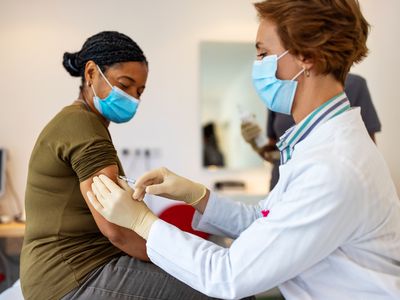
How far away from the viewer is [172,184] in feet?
3.48

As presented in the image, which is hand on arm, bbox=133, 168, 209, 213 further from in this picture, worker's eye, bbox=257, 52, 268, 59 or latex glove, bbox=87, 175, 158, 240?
worker's eye, bbox=257, 52, 268, 59

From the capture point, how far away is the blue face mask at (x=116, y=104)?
1.19 meters

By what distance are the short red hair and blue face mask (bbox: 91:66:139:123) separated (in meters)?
0.53

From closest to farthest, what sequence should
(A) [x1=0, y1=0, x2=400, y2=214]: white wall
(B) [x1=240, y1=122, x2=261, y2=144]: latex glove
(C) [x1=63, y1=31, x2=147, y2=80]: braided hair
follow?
(C) [x1=63, y1=31, x2=147, y2=80]: braided hair < (B) [x1=240, y1=122, x2=261, y2=144]: latex glove < (A) [x1=0, y1=0, x2=400, y2=214]: white wall

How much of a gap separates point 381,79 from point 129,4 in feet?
6.12

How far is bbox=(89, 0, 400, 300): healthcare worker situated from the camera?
765 mm

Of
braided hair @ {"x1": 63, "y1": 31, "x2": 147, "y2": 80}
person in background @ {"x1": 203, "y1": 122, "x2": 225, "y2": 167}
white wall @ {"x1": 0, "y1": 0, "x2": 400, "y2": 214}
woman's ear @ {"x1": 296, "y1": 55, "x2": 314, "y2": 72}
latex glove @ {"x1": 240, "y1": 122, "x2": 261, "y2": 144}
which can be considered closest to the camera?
woman's ear @ {"x1": 296, "y1": 55, "x2": 314, "y2": 72}

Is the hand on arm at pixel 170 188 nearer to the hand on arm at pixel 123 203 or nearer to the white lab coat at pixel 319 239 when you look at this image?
the hand on arm at pixel 123 203

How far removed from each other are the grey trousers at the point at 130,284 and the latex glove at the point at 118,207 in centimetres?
A: 15

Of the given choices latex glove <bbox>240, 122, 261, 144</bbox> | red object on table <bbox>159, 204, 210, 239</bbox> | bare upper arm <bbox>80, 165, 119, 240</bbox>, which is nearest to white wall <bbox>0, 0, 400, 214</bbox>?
red object on table <bbox>159, 204, 210, 239</bbox>

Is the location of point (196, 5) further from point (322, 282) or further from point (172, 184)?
point (322, 282)

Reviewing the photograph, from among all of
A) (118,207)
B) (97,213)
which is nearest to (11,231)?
(97,213)

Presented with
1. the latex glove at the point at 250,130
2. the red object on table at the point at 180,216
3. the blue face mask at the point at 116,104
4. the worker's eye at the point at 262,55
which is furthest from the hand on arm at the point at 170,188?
the red object on table at the point at 180,216

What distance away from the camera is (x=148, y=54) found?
296cm
